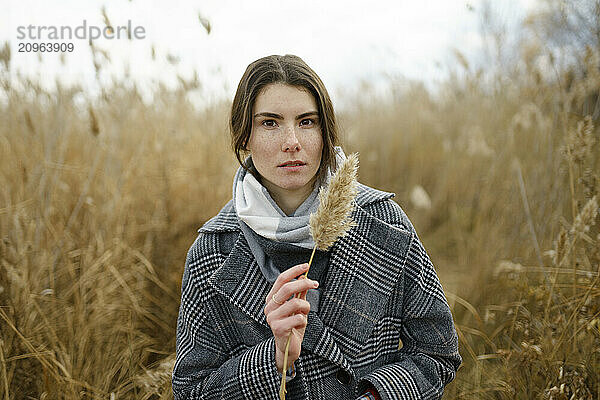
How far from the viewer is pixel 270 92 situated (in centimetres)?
142

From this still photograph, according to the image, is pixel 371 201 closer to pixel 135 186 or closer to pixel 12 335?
pixel 12 335

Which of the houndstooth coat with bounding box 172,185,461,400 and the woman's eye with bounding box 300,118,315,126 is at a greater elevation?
the woman's eye with bounding box 300,118,315,126

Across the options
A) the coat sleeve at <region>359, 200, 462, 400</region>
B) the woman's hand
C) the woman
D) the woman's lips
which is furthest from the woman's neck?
the woman's hand

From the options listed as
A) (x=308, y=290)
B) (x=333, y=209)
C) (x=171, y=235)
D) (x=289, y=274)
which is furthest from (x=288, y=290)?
(x=171, y=235)

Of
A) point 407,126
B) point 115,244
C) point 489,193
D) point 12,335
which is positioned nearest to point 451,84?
point 407,126

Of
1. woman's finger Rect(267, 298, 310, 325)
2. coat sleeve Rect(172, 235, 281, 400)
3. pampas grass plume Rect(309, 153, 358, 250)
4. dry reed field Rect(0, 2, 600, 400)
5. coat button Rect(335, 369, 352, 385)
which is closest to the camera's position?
pampas grass plume Rect(309, 153, 358, 250)

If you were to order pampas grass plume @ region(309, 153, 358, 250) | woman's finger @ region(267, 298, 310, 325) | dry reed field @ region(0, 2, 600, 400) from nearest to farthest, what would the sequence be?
1. pampas grass plume @ region(309, 153, 358, 250)
2. woman's finger @ region(267, 298, 310, 325)
3. dry reed field @ region(0, 2, 600, 400)

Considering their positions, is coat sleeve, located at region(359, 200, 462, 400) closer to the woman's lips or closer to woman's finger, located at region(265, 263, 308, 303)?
the woman's lips

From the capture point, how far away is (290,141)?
1.38 m

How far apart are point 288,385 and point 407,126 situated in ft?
15.8

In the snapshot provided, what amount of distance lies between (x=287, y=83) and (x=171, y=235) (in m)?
1.98

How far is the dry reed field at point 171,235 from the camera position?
2016mm

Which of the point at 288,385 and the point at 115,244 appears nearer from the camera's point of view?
the point at 288,385

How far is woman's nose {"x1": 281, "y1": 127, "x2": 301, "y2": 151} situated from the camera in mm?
1374
